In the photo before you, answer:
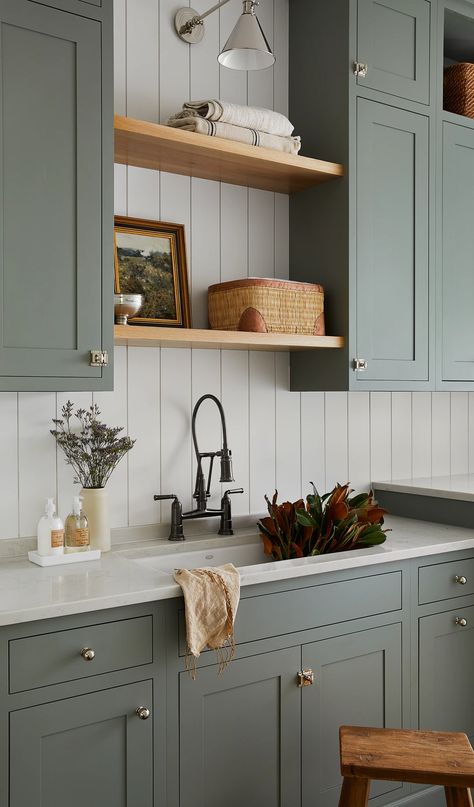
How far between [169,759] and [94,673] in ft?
1.05

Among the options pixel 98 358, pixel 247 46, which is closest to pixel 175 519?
pixel 98 358

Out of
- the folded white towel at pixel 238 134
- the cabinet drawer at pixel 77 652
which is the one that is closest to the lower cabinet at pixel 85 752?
the cabinet drawer at pixel 77 652

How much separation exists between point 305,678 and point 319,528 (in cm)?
48

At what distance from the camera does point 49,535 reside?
2.18 m

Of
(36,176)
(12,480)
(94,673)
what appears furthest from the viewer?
(12,480)

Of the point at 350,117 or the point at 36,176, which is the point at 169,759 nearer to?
the point at 36,176

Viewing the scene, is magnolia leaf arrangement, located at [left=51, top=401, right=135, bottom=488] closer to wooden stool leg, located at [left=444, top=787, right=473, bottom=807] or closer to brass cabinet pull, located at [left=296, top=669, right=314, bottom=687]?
brass cabinet pull, located at [left=296, top=669, right=314, bottom=687]

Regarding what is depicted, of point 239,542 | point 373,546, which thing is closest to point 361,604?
point 373,546

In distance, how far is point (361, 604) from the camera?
2.34 metres

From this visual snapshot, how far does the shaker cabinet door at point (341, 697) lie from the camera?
7.25ft

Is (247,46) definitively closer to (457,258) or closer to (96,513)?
(457,258)

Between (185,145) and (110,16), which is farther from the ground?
(110,16)

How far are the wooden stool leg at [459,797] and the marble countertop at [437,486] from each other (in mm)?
1133

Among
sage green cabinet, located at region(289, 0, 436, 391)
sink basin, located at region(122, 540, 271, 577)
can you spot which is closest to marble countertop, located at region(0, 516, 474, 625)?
sink basin, located at region(122, 540, 271, 577)
